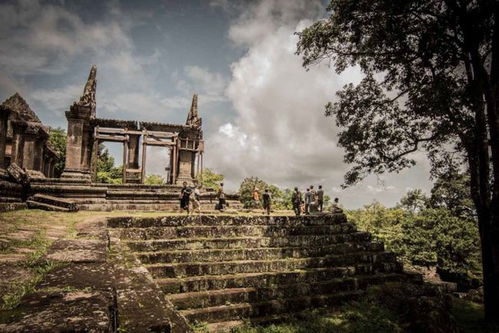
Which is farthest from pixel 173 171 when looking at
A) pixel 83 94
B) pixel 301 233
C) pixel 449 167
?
pixel 449 167

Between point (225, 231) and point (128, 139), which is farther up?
point (128, 139)

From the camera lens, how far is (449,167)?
9305 mm

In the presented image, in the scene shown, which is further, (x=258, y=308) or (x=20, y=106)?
(x=20, y=106)

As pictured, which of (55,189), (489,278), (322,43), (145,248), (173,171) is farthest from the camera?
(173,171)

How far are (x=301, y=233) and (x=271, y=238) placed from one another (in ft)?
4.74

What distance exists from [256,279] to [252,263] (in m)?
0.59

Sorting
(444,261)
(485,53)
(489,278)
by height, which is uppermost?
(485,53)

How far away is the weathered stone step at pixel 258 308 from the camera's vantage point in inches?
237

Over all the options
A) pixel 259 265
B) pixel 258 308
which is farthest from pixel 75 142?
pixel 258 308

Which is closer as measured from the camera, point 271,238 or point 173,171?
point 271,238

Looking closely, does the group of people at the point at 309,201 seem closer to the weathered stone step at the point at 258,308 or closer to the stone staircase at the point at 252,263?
the stone staircase at the point at 252,263

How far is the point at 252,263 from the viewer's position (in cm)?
792

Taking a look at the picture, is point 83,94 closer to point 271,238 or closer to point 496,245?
point 271,238

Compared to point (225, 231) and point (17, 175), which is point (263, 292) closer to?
point (225, 231)
